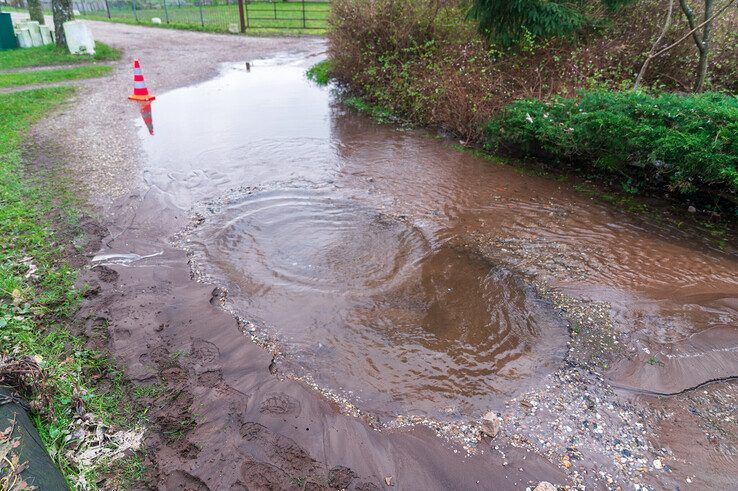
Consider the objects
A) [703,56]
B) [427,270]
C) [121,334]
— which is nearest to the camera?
[121,334]

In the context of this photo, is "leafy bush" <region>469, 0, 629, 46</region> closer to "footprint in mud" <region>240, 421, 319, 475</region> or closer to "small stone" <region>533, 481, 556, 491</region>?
"small stone" <region>533, 481, 556, 491</region>

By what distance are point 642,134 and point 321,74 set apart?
9758 millimetres

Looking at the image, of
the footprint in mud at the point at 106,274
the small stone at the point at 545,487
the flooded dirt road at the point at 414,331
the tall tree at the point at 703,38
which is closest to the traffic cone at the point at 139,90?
the flooded dirt road at the point at 414,331

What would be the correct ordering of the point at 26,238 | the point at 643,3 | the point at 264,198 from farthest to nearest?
the point at 643,3 → the point at 264,198 → the point at 26,238

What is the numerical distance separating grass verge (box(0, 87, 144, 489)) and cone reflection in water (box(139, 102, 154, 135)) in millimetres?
3224

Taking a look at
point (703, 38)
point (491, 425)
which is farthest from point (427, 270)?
point (703, 38)

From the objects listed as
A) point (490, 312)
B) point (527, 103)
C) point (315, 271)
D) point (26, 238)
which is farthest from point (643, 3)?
point (26, 238)

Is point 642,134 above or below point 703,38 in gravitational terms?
below

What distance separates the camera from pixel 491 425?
10.5 feet

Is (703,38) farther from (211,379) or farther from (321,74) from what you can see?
(211,379)

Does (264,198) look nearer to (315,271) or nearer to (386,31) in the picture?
(315,271)

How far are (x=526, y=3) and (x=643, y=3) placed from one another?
2665 mm

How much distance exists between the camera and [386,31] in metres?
10.5

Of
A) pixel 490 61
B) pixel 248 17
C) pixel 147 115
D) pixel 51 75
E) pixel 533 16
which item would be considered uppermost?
pixel 248 17
